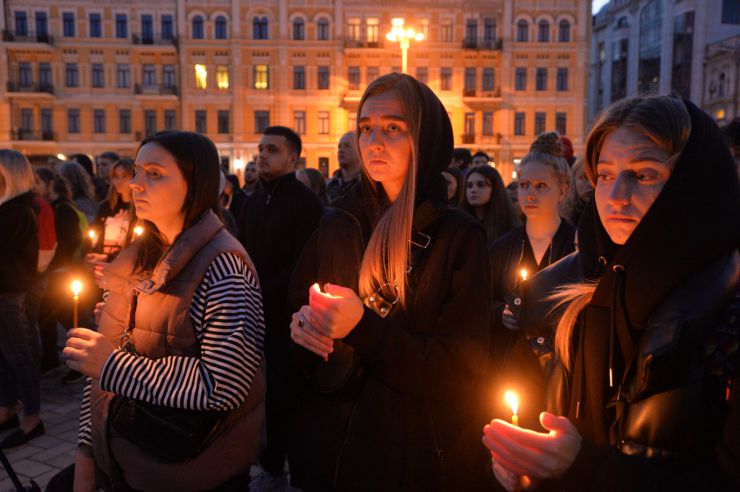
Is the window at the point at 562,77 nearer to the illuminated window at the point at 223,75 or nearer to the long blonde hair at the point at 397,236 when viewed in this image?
the illuminated window at the point at 223,75

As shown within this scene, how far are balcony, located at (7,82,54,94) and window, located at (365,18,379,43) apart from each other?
20.7 meters

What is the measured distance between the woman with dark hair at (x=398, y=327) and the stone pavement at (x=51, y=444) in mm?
3298

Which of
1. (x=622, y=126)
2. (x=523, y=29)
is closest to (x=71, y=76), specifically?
(x=523, y=29)

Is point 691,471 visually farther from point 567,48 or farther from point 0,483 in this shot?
point 567,48

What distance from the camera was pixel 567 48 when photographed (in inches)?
1523

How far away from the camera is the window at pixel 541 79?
128 feet

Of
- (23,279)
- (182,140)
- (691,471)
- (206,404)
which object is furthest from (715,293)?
(23,279)

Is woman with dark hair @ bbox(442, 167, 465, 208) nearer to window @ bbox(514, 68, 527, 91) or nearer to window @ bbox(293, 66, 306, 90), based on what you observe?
window @ bbox(293, 66, 306, 90)

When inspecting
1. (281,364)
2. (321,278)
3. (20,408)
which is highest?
(321,278)

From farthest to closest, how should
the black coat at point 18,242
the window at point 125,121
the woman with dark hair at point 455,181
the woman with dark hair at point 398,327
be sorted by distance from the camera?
the window at point 125,121 < the woman with dark hair at point 455,181 < the black coat at point 18,242 < the woman with dark hair at point 398,327

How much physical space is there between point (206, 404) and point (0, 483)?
121 inches

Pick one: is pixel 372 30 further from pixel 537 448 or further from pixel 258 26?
pixel 537 448

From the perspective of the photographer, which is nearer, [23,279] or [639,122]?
[639,122]

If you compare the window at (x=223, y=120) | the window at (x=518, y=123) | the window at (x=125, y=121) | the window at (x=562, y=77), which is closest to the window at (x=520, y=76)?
the window at (x=518, y=123)
